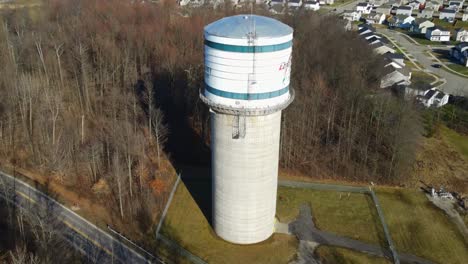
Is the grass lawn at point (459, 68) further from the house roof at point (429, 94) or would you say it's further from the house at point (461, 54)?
the house roof at point (429, 94)

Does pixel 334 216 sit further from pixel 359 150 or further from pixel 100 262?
pixel 100 262

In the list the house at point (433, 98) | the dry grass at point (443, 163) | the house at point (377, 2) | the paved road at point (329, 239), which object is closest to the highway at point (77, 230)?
the paved road at point (329, 239)

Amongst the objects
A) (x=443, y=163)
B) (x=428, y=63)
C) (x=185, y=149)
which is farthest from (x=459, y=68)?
(x=185, y=149)

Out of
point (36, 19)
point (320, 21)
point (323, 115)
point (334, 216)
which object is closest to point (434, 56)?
point (320, 21)

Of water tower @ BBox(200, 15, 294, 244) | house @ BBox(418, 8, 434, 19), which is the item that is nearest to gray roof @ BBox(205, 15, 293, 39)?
water tower @ BBox(200, 15, 294, 244)

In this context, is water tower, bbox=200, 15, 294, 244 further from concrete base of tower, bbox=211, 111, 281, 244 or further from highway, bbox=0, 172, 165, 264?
highway, bbox=0, 172, 165, 264

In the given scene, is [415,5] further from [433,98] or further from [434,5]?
[433,98]
